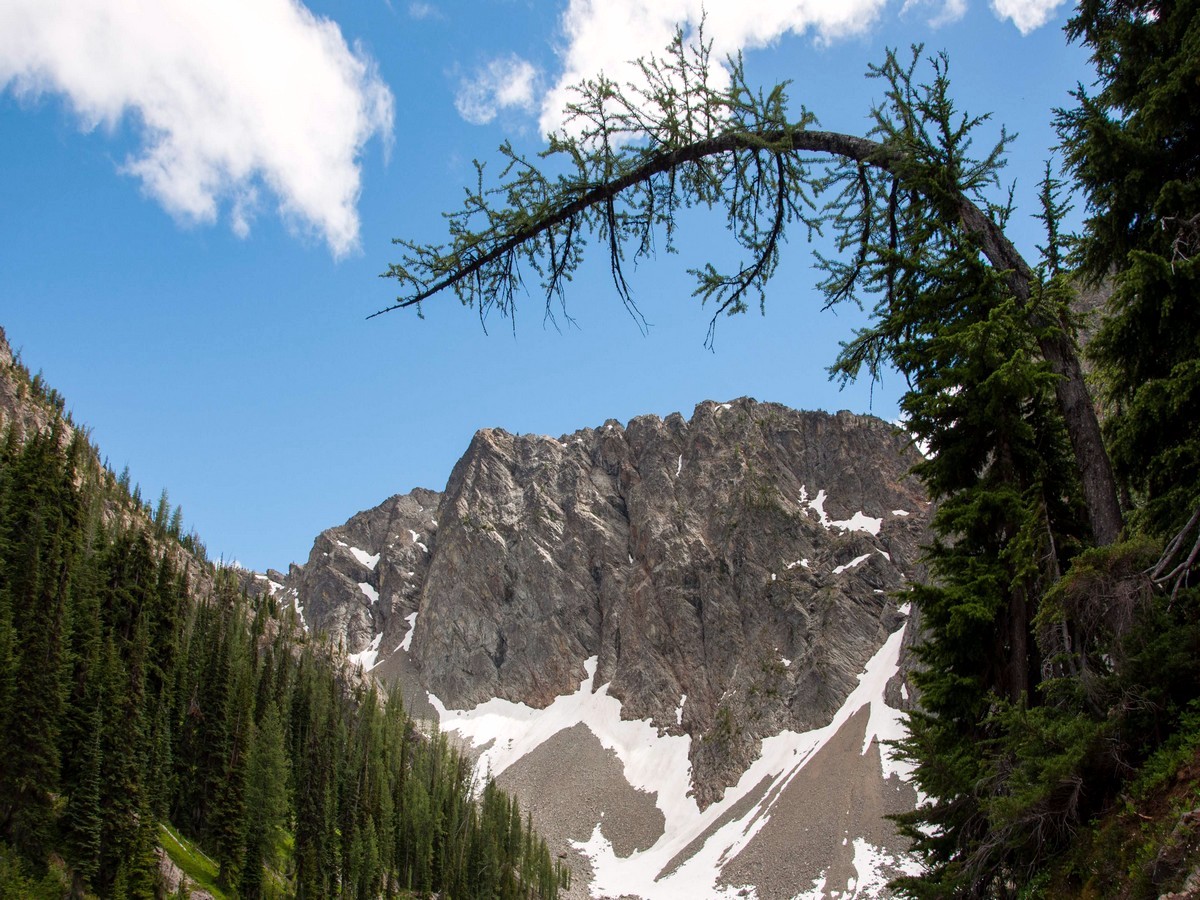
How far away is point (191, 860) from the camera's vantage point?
57.1m

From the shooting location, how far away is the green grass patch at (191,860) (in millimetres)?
54219

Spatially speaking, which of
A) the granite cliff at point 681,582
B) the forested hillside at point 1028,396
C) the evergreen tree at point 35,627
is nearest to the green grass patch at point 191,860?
the evergreen tree at point 35,627

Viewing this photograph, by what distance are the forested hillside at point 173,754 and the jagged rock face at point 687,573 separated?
5478 centimetres

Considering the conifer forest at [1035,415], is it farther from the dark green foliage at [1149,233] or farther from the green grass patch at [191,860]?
the green grass patch at [191,860]

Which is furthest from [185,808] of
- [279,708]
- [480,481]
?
[480,481]

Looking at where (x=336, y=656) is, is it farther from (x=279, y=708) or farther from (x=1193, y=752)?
(x=1193, y=752)

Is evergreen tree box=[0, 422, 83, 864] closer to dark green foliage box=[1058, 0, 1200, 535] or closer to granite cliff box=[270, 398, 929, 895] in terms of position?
dark green foliage box=[1058, 0, 1200, 535]

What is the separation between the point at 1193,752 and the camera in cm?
466

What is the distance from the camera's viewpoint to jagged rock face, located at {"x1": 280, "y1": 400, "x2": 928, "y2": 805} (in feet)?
454

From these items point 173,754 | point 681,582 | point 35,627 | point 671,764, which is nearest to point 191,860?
point 173,754

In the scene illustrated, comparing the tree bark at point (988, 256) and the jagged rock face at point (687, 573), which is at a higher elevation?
the jagged rock face at point (687, 573)

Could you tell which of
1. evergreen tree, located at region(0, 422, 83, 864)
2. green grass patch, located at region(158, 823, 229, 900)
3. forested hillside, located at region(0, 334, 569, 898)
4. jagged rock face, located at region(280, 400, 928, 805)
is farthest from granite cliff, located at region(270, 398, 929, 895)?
green grass patch, located at region(158, 823, 229, 900)

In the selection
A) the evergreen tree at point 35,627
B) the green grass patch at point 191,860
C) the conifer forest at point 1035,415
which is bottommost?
the conifer forest at point 1035,415

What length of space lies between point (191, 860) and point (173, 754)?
9.03m
